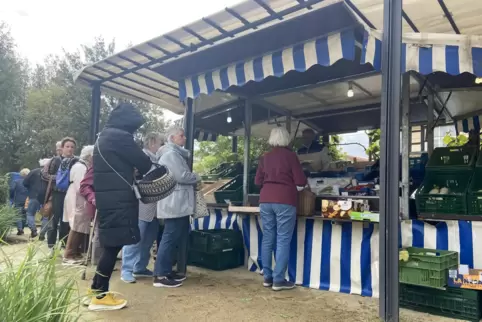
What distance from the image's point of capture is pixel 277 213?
4.01 m

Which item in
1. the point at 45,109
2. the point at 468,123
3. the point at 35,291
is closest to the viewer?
the point at 35,291

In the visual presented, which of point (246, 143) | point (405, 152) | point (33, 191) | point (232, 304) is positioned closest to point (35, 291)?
point (232, 304)

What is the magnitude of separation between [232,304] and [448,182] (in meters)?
2.38

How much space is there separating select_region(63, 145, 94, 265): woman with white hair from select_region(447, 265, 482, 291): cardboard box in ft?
12.9

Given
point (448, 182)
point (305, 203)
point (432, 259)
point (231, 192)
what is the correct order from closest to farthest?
point (432, 259) → point (448, 182) → point (305, 203) → point (231, 192)

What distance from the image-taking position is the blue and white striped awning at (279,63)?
3.24m

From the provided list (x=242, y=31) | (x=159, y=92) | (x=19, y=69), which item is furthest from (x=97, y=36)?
(x=242, y=31)

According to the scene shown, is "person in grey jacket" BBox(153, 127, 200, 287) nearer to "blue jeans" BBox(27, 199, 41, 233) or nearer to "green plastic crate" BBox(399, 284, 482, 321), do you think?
"green plastic crate" BBox(399, 284, 482, 321)

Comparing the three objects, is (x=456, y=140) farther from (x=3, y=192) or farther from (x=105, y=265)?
(x=3, y=192)

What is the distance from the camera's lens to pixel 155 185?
132 inches

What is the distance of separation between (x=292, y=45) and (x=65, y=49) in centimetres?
1760

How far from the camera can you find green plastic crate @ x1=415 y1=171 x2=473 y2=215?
345 cm

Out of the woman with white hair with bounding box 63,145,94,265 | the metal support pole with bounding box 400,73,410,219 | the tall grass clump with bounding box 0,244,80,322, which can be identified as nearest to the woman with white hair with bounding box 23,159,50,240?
the woman with white hair with bounding box 63,145,94,265

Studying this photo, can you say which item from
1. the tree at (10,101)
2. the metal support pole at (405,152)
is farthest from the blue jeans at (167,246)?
the tree at (10,101)
